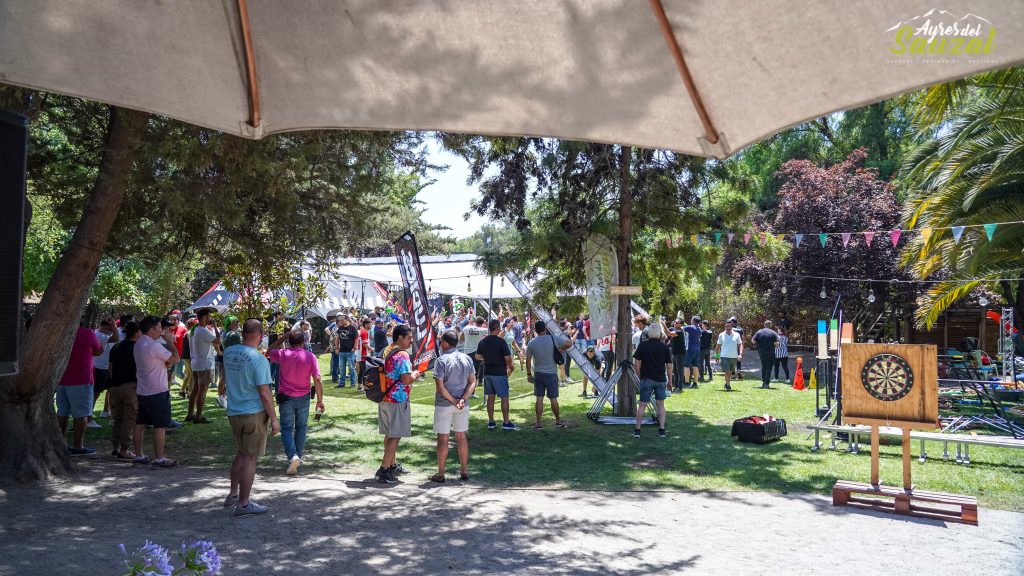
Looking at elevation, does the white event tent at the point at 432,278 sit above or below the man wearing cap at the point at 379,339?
A: above

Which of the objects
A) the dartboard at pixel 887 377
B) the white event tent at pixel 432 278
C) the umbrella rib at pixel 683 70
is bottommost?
the dartboard at pixel 887 377

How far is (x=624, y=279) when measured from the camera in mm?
14352

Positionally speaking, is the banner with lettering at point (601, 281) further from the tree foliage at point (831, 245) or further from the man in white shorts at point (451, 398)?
the tree foliage at point (831, 245)

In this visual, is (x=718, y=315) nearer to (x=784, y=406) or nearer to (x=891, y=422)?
(x=784, y=406)

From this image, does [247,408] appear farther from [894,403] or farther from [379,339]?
[379,339]

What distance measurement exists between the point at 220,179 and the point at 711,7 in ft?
27.3

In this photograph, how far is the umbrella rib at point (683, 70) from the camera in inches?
73.0

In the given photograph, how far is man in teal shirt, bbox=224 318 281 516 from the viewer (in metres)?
7.20

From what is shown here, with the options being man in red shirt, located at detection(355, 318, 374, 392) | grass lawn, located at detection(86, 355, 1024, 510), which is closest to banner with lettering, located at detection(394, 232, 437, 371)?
grass lawn, located at detection(86, 355, 1024, 510)

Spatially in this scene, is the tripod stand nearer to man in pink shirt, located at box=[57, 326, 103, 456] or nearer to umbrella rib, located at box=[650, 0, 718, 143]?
man in pink shirt, located at box=[57, 326, 103, 456]

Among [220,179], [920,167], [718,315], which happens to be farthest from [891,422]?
[718,315]

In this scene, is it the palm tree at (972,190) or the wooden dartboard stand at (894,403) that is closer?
the wooden dartboard stand at (894,403)

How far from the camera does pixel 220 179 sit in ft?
29.9

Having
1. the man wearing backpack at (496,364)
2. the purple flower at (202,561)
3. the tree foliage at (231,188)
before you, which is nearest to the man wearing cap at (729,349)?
the man wearing backpack at (496,364)
